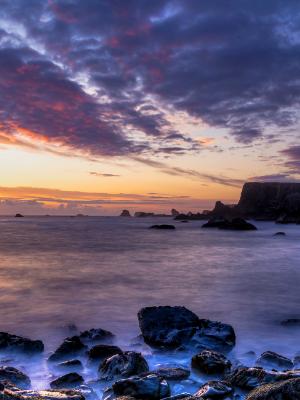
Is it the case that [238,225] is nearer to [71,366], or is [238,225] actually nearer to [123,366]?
[71,366]

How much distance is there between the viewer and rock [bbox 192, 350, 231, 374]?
5.98m

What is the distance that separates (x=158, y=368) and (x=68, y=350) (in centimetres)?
176

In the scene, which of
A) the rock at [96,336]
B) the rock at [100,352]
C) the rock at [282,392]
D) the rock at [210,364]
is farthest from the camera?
the rock at [96,336]

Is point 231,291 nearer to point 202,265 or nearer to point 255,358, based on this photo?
point 255,358

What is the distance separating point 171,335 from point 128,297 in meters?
5.54

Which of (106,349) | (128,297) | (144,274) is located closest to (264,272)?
(144,274)

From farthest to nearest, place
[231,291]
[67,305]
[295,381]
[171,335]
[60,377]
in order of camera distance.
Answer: [231,291] → [67,305] → [171,335] → [60,377] → [295,381]

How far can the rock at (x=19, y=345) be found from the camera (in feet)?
23.3

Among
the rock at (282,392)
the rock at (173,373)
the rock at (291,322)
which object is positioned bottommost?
the rock at (291,322)

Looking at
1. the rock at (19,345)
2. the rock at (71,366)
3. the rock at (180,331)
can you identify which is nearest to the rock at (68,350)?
the rock at (71,366)

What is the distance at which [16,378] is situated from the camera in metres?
5.69

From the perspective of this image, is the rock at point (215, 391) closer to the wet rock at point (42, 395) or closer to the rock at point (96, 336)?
the wet rock at point (42, 395)

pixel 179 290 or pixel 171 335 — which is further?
pixel 179 290

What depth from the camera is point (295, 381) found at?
4273mm
